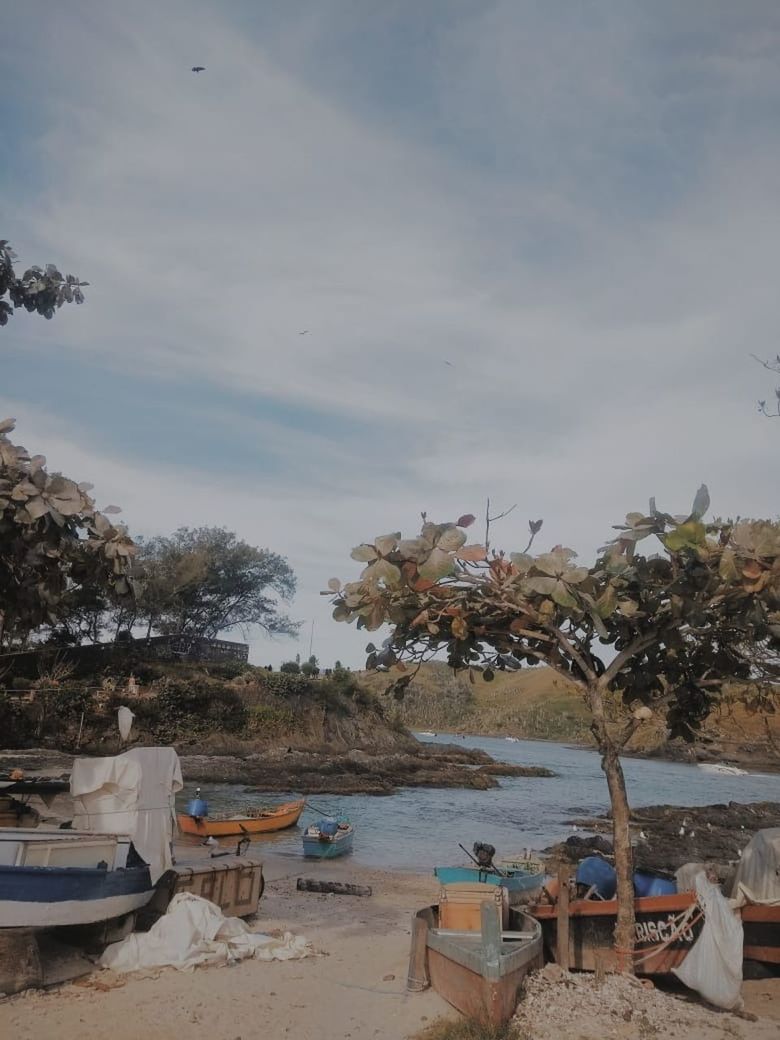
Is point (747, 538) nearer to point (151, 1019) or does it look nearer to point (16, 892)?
point (151, 1019)

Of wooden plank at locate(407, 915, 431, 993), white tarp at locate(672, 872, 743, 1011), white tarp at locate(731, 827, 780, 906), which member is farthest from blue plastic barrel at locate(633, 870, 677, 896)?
wooden plank at locate(407, 915, 431, 993)

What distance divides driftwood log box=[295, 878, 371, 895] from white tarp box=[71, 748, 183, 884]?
5688mm

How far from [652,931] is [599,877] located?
55.9 inches

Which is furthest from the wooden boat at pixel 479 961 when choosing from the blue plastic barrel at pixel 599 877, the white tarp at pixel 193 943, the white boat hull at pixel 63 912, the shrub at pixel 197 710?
the shrub at pixel 197 710

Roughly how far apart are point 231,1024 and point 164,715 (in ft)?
109

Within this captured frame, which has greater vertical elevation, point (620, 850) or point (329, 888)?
point (620, 850)

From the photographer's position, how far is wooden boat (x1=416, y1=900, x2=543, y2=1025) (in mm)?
6629

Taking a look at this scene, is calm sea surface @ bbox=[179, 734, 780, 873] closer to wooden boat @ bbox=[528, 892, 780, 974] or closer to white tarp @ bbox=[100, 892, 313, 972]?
white tarp @ bbox=[100, 892, 313, 972]

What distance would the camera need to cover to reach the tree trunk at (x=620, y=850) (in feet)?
24.6

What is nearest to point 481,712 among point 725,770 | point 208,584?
point 725,770

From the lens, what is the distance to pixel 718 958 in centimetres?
726

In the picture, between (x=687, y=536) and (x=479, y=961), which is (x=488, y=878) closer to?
(x=479, y=961)

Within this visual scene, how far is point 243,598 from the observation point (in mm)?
50906

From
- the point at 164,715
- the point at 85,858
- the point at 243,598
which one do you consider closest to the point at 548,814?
the point at 164,715
